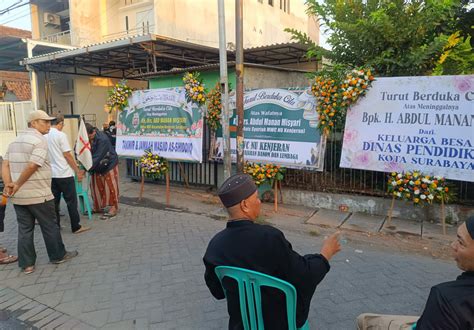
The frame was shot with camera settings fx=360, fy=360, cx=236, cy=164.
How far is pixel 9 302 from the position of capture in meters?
3.69

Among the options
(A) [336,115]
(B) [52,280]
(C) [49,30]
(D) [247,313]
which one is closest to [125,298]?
(B) [52,280]

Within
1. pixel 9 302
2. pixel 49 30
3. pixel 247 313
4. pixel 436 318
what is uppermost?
pixel 49 30

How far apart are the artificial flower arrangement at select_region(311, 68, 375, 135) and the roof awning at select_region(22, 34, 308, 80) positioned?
4841 mm

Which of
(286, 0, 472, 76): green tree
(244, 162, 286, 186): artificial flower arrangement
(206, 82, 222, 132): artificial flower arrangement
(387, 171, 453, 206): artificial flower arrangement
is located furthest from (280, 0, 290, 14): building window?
(387, 171, 453, 206): artificial flower arrangement

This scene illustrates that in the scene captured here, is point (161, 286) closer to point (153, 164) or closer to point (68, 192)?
point (68, 192)

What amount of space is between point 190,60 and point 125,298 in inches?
411

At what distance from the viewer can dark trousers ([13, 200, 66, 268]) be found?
4.23 meters

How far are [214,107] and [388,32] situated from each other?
3530 mm

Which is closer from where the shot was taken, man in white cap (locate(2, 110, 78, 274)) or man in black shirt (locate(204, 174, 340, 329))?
man in black shirt (locate(204, 174, 340, 329))

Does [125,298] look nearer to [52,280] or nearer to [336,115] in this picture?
[52,280]

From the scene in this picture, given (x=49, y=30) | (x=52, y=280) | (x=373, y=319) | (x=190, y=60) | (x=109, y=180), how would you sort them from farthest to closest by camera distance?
1. (x=49, y=30)
2. (x=190, y=60)
3. (x=109, y=180)
4. (x=52, y=280)
5. (x=373, y=319)

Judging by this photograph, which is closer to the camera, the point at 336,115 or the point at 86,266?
the point at 86,266

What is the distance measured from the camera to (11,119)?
1383 cm

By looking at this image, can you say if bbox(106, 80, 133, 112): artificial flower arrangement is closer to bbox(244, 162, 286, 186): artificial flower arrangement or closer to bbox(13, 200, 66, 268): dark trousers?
bbox(244, 162, 286, 186): artificial flower arrangement
